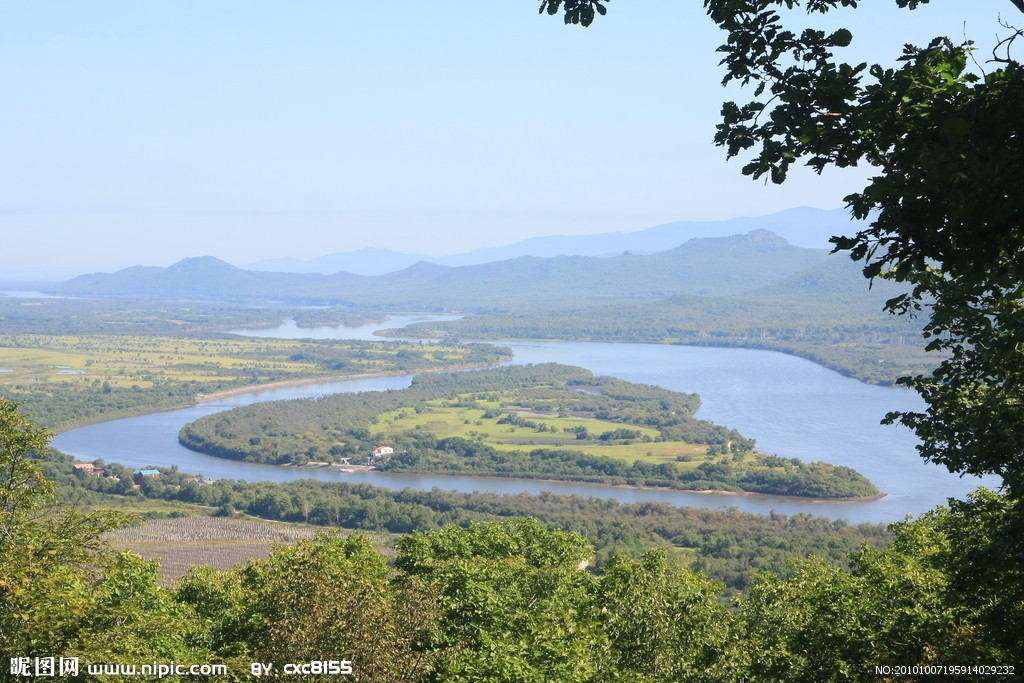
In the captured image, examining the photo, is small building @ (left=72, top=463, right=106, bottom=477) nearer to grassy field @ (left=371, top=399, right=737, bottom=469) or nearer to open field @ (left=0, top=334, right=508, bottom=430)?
open field @ (left=0, top=334, right=508, bottom=430)

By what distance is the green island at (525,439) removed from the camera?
43562 mm

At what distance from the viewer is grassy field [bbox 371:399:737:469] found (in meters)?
49.8

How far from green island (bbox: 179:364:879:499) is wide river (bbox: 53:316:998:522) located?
3.44 feet

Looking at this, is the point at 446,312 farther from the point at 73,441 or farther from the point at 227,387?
the point at 73,441

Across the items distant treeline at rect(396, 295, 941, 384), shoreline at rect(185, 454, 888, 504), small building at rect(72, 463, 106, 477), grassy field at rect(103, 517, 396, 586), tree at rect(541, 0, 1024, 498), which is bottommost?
shoreline at rect(185, 454, 888, 504)

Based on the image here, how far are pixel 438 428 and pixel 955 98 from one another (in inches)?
2111

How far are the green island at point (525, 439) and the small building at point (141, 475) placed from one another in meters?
7.55

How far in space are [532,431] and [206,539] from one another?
27.1 meters

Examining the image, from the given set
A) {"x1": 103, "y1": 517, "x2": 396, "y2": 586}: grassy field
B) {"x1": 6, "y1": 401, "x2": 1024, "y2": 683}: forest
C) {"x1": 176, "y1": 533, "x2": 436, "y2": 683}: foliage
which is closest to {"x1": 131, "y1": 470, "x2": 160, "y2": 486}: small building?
{"x1": 103, "y1": 517, "x2": 396, "y2": 586}: grassy field

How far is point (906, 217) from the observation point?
394 cm

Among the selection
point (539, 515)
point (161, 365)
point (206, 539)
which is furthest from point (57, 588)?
point (161, 365)

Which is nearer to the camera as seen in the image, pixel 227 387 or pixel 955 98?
pixel 955 98

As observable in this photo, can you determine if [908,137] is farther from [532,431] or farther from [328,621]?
[532,431]

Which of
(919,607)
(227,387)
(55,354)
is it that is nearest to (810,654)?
(919,607)
